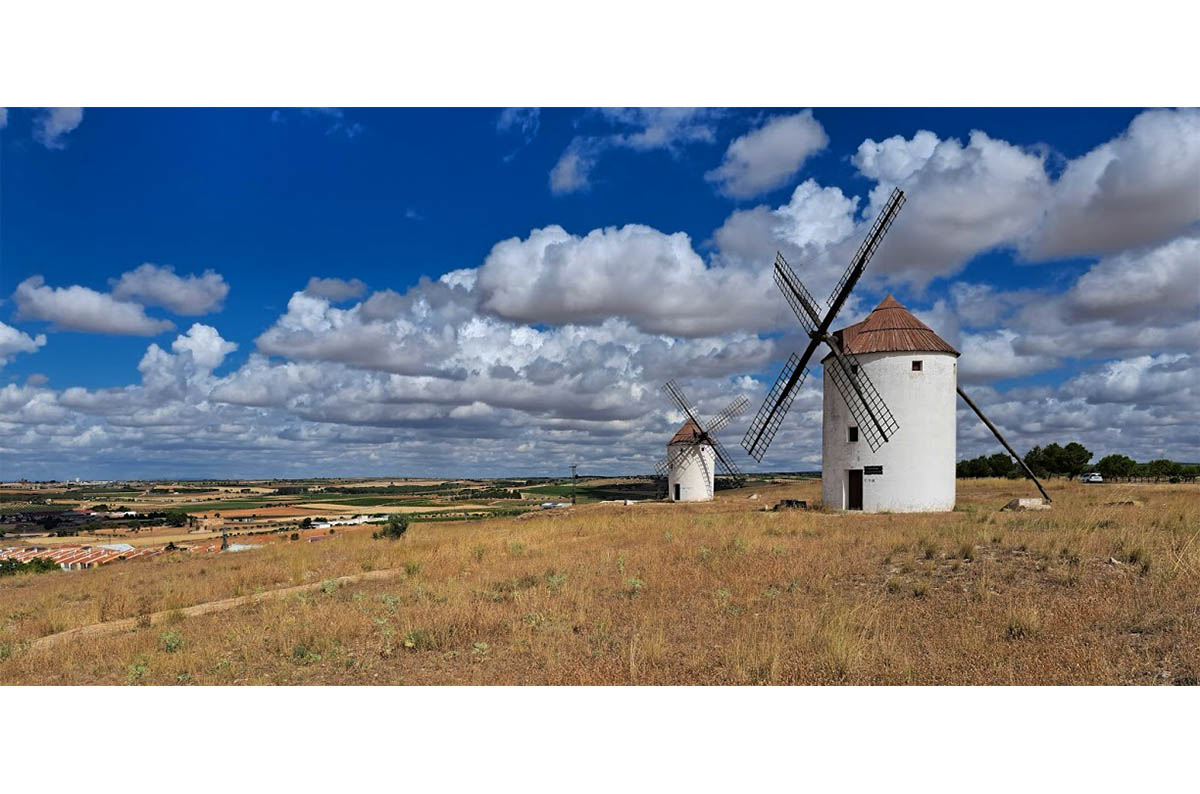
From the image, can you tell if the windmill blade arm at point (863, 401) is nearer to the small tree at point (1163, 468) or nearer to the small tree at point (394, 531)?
the small tree at point (394, 531)

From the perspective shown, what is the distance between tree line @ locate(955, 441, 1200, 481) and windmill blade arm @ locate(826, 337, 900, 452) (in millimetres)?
44105

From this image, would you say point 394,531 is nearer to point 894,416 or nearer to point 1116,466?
point 894,416

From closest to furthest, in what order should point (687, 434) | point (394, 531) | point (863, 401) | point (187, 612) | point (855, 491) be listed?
point (187, 612), point (863, 401), point (394, 531), point (855, 491), point (687, 434)

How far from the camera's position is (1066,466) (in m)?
65.2

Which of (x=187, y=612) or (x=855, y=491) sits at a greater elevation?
(x=855, y=491)

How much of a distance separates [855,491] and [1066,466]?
2106 inches

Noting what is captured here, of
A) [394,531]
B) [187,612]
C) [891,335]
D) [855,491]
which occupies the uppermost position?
[891,335]

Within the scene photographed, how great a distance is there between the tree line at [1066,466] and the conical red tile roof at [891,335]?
43.0 meters

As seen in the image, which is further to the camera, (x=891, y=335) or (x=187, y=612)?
(x=891, y=335)

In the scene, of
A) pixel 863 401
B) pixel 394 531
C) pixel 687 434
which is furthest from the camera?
pixel 687 434

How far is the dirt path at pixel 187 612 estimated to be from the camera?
10727 millimetres

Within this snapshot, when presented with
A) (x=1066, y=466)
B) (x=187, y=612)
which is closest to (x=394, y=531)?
(x=187, y=612)

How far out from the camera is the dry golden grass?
694 centimetres

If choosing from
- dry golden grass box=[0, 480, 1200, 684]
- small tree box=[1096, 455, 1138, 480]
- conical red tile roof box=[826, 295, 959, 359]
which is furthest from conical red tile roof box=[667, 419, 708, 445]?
small tree box=[1096, 455, 1138, 480]
